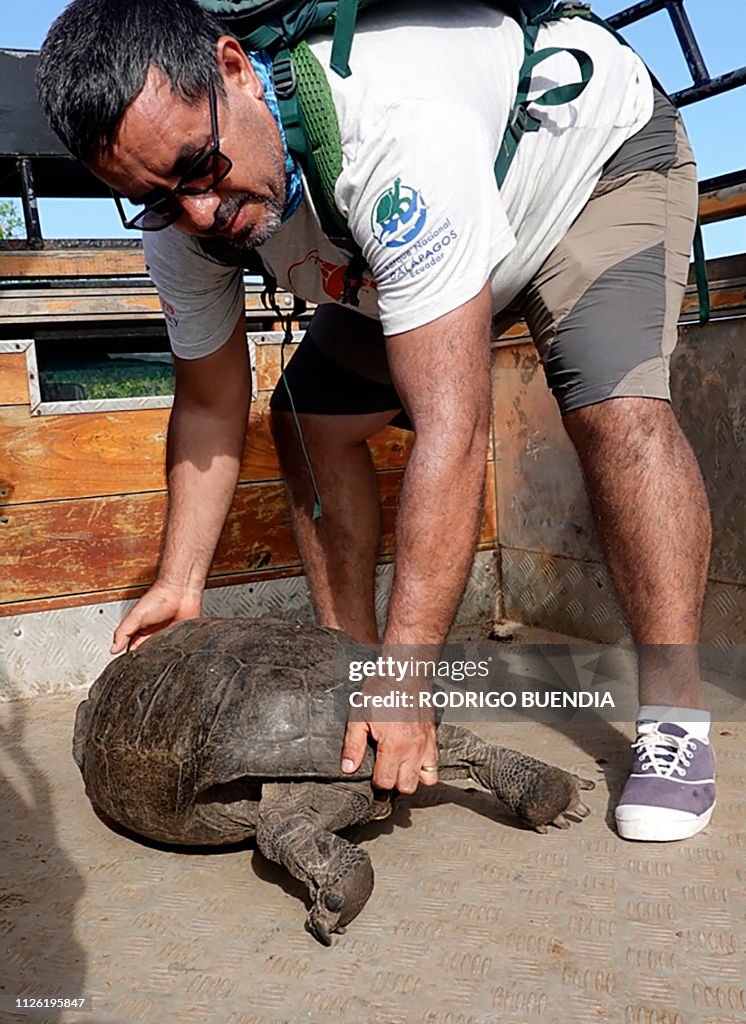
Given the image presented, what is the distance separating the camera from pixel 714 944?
174cm

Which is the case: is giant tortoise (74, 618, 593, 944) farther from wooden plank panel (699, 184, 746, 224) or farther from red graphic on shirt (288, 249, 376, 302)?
wooden plank panel (699, 184, 746, 224)

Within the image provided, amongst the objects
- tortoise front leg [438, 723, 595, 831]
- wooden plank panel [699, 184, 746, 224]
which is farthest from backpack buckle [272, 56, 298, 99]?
wooden plank panel [699, 184, 746, 224]

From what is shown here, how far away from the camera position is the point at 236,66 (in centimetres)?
186

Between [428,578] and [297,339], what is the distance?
2.22 meters

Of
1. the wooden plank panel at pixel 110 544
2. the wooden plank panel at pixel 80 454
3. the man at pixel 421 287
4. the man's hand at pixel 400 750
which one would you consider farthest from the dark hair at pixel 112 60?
the wooden plank panel at pixel 110 544

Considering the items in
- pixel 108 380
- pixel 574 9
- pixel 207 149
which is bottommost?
pixel 108 380

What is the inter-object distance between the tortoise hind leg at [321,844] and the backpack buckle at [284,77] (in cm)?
136

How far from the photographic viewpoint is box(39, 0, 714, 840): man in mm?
1783

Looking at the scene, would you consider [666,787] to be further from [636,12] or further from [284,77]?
[636,12]

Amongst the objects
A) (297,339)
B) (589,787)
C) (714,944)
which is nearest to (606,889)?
(714,944)

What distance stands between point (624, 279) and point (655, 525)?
Result: 56cm

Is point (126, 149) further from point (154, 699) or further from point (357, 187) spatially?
point (154, 699)

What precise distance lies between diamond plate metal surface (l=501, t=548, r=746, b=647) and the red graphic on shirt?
1661 mm

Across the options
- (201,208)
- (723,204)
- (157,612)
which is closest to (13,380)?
(157,612)
